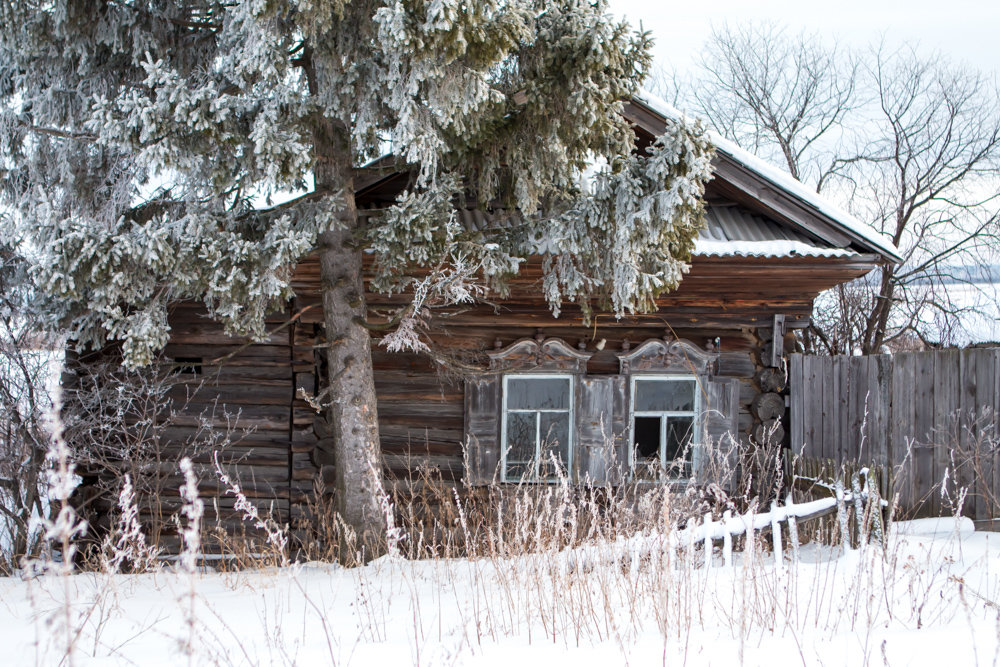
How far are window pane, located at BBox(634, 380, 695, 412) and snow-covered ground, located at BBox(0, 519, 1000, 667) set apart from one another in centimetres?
328

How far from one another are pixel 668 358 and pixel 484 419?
205 centimetres

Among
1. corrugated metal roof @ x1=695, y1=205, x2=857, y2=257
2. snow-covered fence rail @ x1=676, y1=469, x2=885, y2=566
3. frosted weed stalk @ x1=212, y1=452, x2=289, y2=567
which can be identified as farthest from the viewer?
corrugated metal roof @ x1=695, y1=205, x2=857, y2=257

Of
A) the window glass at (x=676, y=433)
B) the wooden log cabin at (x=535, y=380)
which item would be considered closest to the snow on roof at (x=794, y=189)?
the wooden log cabin at (x=535, y=380)

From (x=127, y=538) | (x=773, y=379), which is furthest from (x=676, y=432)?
(x=127, y=538)

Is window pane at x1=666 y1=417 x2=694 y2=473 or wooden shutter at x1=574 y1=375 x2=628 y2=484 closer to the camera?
wooden shutter at x1=574 y1=375 x2=628 y2=484

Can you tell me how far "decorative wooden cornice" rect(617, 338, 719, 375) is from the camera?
8125 millimetres

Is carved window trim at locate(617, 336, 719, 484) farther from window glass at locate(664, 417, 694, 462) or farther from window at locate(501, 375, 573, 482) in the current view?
window at locate(501, 375, 573, 482)

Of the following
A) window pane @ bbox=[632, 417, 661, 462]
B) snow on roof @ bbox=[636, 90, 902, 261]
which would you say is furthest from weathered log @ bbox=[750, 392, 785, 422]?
snow on roof @ bbox=[636, 90, 902, 261]

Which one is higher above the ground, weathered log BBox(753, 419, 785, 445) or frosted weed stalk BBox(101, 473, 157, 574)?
weathered log BBox(753, 419, 785, 445)

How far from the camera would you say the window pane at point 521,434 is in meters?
8.16

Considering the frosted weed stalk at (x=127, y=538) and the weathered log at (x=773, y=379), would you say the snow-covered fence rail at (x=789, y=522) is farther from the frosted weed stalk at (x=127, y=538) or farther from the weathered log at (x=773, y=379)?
the frosted weed stalk at (x=127, y=538)

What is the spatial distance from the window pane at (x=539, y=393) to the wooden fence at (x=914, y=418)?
241 cm

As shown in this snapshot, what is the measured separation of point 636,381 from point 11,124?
6.07m

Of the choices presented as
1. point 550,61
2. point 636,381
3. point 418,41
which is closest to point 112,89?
point 418,41
